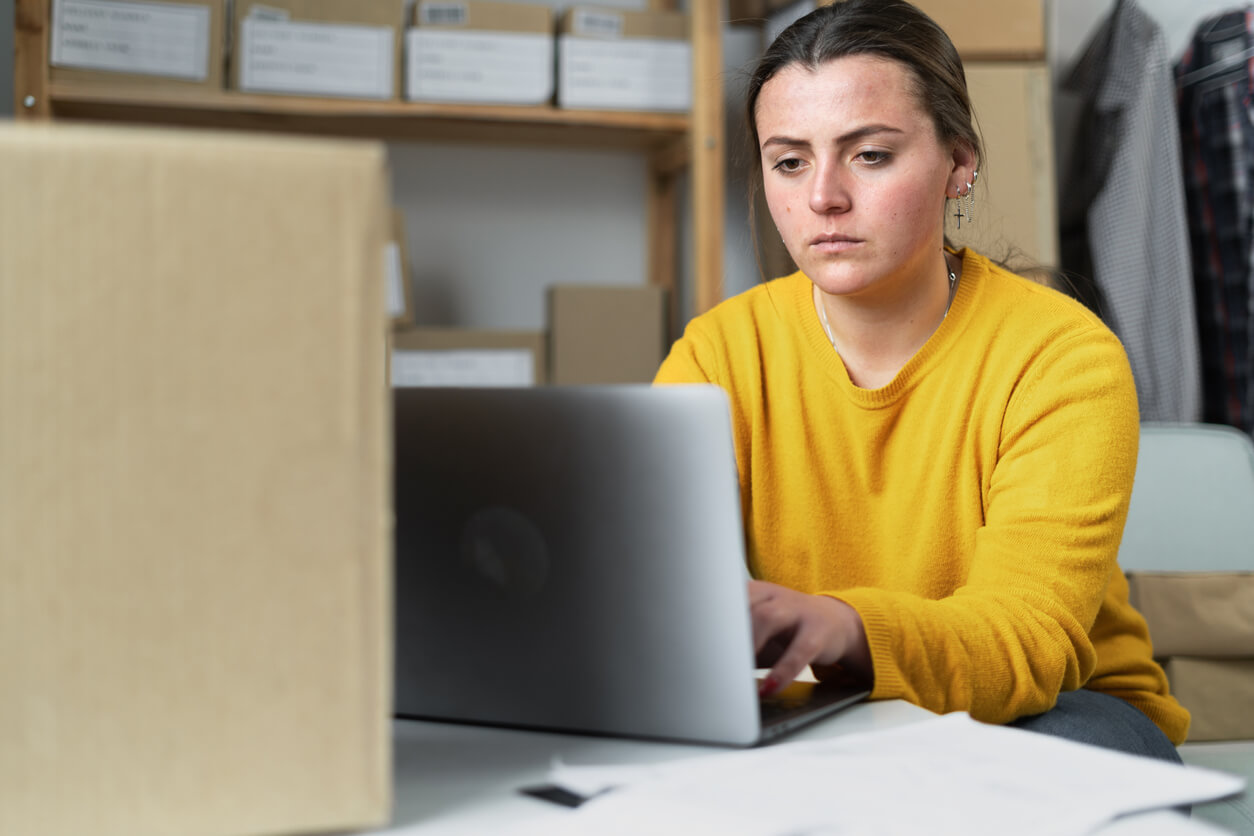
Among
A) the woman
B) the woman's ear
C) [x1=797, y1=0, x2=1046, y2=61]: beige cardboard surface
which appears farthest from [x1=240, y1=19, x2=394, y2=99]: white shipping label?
the woman's ear

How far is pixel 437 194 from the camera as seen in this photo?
2461mm

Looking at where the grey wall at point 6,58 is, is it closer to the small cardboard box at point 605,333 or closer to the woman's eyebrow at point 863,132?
the small cardboard box at point 605,333

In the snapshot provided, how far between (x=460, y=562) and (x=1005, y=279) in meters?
0.67

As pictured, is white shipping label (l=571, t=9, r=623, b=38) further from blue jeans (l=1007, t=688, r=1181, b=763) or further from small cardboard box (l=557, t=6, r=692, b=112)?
blue jeans (l=1007, t=688, r=1181, b=763)

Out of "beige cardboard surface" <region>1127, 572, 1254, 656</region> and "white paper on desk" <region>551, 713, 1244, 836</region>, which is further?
"beige cardboard surface" <region>1127, 572, 1254, 656</region>

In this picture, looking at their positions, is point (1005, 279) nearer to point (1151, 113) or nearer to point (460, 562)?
point (460, 562)

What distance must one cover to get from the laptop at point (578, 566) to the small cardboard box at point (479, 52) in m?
1.69

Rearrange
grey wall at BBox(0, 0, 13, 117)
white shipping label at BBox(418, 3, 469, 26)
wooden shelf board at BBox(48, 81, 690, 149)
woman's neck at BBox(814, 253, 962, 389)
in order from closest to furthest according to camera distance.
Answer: woman's neck at BBox(814, 253, 962, 389)
grey wall at BBox(0, 0, 13, 117)
wooden shelf board at BBox(48, 81, 690, 149)
white shipping label at BBox(418, 3, 469, 26)

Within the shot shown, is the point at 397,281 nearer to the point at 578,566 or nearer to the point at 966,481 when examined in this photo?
the point at 966,481

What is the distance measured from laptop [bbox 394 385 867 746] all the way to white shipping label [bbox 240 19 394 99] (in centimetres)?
168

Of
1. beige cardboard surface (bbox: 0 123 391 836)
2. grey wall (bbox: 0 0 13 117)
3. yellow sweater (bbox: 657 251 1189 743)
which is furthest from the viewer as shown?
grey wall (bbox: 0 0 13 117)

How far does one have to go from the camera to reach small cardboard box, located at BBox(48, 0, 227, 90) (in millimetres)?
1955

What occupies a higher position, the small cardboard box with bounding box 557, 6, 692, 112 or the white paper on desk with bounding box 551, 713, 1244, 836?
the small cardboard box with bounding box 557, 6, 692, 112

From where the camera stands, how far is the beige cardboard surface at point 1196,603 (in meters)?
1.19
